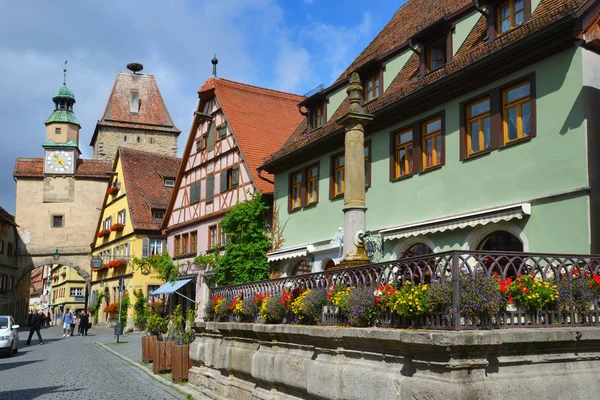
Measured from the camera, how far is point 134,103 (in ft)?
245

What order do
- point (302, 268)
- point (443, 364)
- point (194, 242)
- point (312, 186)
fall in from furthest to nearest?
point (194, 242), point (302, 268), point (312, 186), point (443, 364)

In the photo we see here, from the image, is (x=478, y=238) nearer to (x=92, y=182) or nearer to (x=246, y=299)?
(x=246, y=299)

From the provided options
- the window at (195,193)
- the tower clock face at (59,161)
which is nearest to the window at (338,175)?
the window at (195,193)

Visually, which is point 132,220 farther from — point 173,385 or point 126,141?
point 126,141

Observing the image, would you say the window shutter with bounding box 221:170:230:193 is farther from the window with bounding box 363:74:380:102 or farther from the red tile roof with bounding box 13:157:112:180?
the red tile roof with bounding box 13:157:112:180

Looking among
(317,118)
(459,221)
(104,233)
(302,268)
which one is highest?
(317,118)

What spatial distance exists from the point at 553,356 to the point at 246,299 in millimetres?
6265

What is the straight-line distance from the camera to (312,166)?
2270 cm

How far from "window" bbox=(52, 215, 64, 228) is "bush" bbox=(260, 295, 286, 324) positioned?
48.3m

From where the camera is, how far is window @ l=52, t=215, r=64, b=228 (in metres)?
55.8

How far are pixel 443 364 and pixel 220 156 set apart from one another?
2478cm

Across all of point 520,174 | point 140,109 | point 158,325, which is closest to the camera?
point 520,174

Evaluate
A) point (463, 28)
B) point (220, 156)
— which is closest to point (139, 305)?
point (220, 156)

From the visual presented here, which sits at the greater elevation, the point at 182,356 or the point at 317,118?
the point at 317,118
